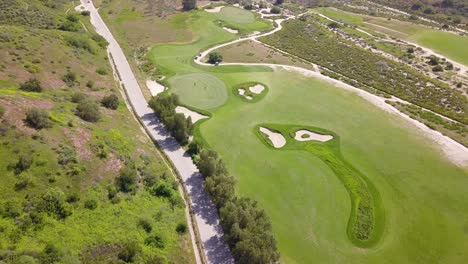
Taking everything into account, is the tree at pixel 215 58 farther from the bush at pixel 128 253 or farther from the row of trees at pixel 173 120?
the bush at pixel 128 253

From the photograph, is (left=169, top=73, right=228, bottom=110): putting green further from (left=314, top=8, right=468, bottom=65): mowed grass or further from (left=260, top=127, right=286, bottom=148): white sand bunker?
(left=314, top=8, right=468, bottom=65): mowed grass

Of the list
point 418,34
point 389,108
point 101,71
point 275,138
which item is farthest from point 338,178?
point 418,34

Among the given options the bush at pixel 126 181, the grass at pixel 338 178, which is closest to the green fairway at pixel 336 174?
the grass at pixel 338 178

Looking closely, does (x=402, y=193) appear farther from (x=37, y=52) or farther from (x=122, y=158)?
(x=37, y=52)

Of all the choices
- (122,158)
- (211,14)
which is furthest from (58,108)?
(211,14)

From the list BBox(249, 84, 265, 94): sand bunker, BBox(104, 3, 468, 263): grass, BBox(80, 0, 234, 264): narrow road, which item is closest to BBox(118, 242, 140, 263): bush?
BBox(80, 0, 234, 264): narrow road

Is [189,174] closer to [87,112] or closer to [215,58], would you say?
[87,112]

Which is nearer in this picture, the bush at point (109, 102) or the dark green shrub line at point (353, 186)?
the dark green shrub line at point (353, 186)
